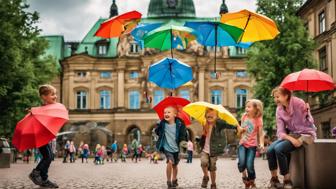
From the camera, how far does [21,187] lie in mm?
12781

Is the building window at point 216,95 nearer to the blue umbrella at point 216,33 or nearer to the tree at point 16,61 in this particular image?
the tree at point 16,61

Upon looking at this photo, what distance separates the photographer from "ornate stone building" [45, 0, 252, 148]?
2566 inches

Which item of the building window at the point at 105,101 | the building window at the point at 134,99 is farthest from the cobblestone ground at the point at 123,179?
the building window at the point at 105,101

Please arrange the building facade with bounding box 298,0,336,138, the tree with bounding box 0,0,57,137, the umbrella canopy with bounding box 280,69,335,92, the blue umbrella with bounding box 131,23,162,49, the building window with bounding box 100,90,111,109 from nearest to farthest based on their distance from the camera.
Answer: the umbrella canopy with bounding box 280,69,335,92 < the blue umbrella with bounding box 131,23,162,49 < the tree with bounding box 0,0,57,137 < the building facade with bounding box 298,0,336,138 < the building window with bounding box 100,90,111,109

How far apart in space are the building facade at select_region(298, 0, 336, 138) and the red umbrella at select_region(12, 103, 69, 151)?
2687 centimetres

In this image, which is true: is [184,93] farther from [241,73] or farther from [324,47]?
[324,47]

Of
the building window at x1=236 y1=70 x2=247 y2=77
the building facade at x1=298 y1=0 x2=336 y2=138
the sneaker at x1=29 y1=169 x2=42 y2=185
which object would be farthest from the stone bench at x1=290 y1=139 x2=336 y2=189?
the building window at x1=236 y1=70 x2=247 y2=77

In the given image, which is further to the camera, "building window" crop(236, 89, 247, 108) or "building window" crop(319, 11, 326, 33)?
"building window" crop(236, 89, 247, 108)

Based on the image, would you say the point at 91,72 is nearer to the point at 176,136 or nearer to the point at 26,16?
the point at 26,16

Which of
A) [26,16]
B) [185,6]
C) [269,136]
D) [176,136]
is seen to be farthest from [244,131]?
[185,6]

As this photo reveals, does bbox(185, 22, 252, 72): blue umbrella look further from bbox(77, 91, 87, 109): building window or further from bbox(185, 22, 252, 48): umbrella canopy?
bbox(77, 91, 87, 109): building window

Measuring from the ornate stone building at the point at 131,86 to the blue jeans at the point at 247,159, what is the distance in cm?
5334

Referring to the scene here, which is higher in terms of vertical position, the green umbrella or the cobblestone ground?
the green umbrella

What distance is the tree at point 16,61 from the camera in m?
31.3
